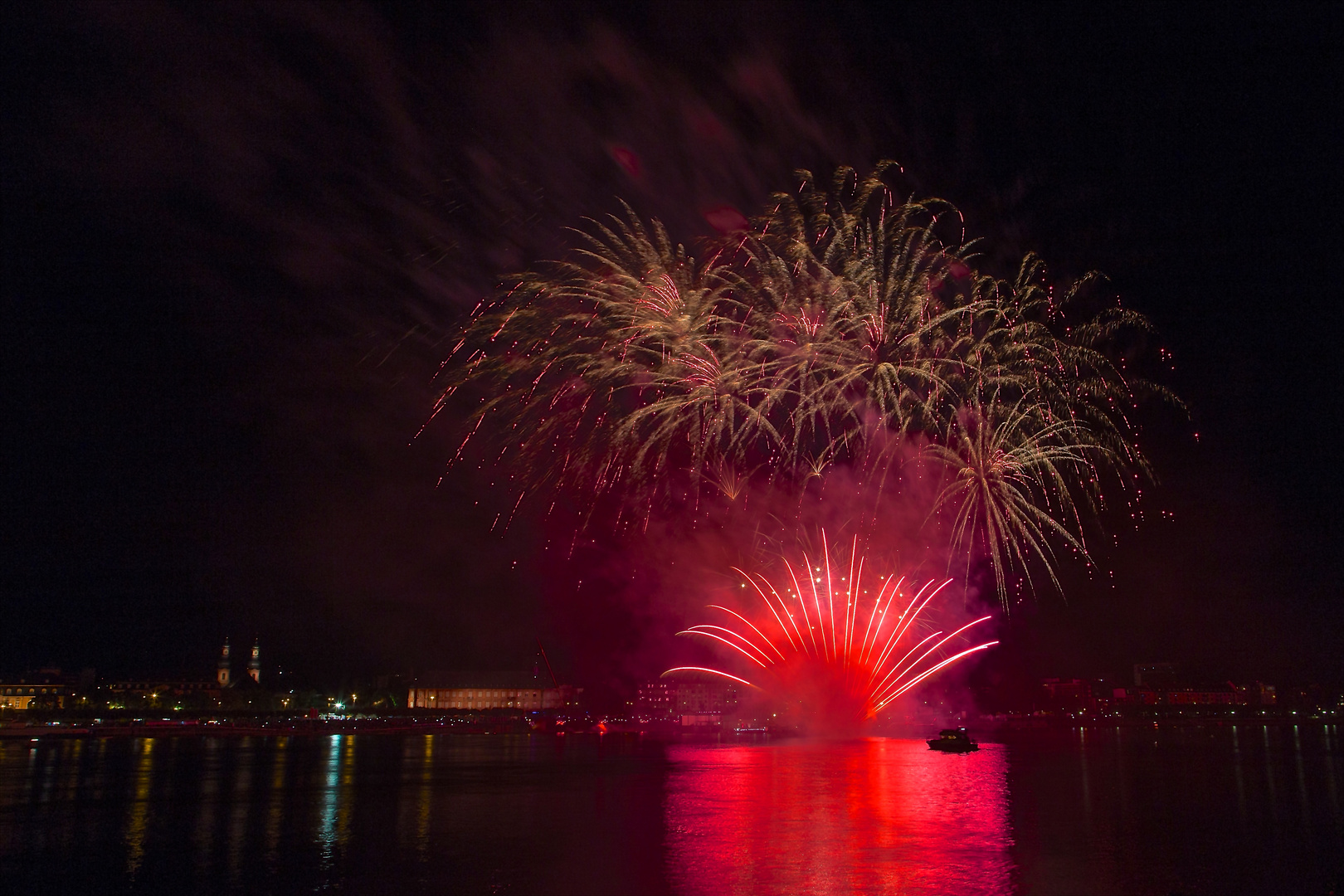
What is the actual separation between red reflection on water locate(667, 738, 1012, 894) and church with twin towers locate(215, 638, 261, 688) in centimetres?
13348

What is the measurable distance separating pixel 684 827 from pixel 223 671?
147 m

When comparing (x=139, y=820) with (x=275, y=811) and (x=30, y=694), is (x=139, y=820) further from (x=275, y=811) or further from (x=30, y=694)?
(x=30, y=694)

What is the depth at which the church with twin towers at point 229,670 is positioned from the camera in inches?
5413

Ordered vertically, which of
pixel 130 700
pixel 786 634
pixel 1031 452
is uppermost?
pixel 1031 452

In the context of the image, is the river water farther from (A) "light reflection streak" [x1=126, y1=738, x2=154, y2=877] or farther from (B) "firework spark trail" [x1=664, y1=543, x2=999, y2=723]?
(B) "firework spark trail" [x1=664, y1=543, x2=999, y2=723]

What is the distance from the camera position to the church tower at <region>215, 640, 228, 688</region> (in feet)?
447

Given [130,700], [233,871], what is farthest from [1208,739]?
[130,700]

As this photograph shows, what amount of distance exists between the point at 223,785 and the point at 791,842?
53.3ft

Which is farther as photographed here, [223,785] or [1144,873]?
[223,785]

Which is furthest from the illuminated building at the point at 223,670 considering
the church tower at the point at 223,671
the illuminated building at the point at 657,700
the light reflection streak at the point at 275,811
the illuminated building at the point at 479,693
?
the light reflection streak at the point at 275,811

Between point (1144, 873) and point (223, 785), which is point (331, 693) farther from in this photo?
point (1144, 873)

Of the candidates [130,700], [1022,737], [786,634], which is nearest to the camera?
[786,634]

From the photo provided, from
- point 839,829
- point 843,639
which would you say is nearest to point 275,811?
point 839,829

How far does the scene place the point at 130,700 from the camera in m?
124
